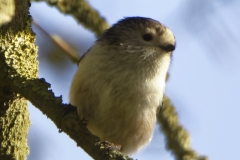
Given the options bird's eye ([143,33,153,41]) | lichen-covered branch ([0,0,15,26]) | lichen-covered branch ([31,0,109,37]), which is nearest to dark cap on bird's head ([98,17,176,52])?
bird's eye ([143,33,153,41])

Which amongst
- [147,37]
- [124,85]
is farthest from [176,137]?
[147,37]

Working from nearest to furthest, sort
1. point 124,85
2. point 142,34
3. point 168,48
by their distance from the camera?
1. point 124,85
2. point 168,48
3. point 142,34

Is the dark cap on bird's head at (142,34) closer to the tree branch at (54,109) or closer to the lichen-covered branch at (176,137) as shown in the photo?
the lichen-covered branch at (176,137)

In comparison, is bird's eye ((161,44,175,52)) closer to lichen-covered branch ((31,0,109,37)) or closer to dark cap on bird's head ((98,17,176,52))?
dark cap on bird's head ((98,17,176,52))

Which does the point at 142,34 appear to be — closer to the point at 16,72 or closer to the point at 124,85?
the point at 124,85

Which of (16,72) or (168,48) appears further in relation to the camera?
(168,48)

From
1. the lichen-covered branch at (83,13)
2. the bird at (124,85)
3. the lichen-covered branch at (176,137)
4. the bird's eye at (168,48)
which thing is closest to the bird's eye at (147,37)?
the bird at (124,85)

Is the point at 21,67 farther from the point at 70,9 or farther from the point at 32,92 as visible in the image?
the point at 70,9
